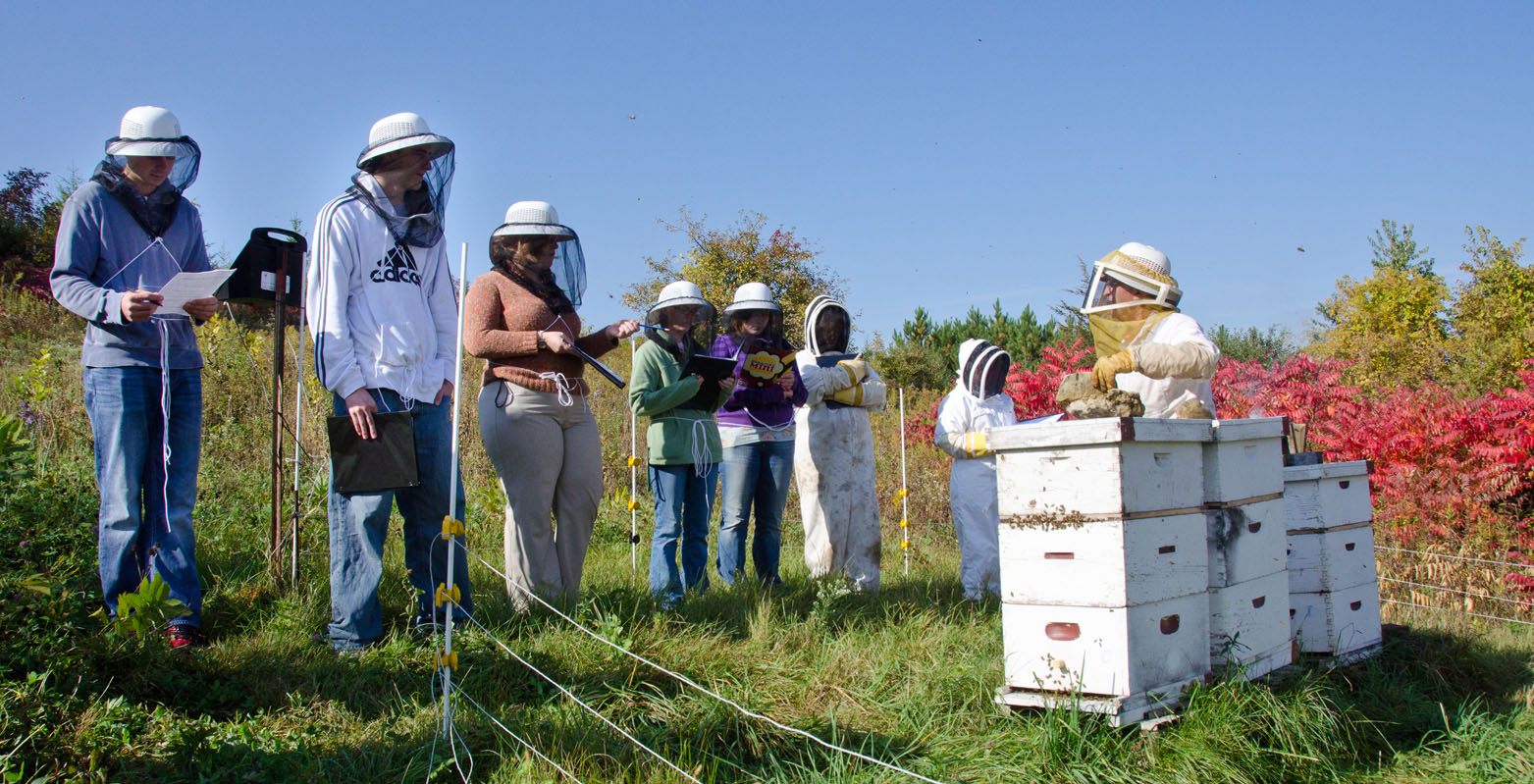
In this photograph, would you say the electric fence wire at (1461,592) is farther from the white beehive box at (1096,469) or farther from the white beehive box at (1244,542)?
the white beehive box at (1096,469)

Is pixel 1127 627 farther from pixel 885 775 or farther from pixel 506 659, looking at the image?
pixel 506 659

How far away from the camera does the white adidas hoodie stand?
12.4 ft

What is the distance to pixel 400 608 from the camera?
14.6ft

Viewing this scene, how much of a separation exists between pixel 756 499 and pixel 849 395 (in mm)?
970

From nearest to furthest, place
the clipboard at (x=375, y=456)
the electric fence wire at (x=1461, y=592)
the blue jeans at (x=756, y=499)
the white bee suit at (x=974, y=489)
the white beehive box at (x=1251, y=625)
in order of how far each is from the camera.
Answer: the white beehive box at (x=1251, y=625) → the clipboard at (x=375, y=456) → the blue jeans at (x=756, y=499) → the white bee suit at (x=974, y=489) → the electric fence wire at (x=1461, y=592)

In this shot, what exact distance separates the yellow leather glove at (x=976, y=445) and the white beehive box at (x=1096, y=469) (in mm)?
2564

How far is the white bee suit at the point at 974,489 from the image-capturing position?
6.15 metres

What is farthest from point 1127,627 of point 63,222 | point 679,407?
point 63,222

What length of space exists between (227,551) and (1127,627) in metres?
5.07

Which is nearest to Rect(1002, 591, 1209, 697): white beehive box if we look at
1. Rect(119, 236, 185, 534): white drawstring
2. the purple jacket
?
the purple jacket

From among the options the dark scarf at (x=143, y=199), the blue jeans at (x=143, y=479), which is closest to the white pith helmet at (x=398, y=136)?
the dark scarf at (x=143, y=199)

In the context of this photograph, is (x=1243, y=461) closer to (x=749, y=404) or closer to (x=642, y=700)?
(x=642, y=700)

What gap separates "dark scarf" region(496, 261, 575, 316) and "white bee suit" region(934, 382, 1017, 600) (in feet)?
9.25

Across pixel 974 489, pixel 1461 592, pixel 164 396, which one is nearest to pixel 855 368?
pixel 974 489
